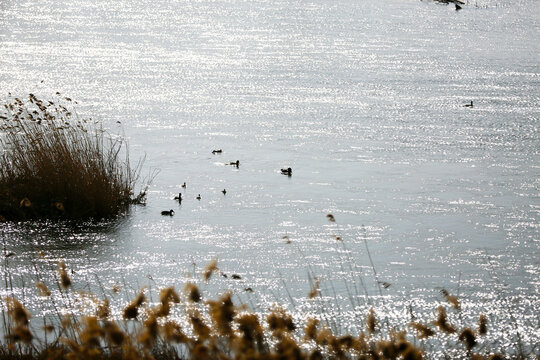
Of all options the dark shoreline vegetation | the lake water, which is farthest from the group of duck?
the dark shoreline vegetation

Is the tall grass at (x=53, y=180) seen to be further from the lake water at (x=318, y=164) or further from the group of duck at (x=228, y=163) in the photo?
the group of duck at (x=228, y=163)

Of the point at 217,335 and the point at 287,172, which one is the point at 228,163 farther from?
the point at 217,335

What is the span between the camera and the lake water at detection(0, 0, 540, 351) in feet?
27.0

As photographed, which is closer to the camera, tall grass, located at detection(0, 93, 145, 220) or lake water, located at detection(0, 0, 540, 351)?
lake water, located at detection(0, 0, 540, 351)

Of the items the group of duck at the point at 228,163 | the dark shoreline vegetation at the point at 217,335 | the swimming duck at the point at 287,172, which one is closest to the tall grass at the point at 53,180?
the group of duck at the point at 228,163

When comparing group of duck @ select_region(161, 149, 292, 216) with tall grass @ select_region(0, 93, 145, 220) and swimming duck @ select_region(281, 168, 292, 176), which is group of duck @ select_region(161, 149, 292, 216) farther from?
tall grass @ select_region(0, 93, 145, 220)

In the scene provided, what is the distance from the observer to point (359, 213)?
1075 cm

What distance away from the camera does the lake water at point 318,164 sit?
8219 millimetres

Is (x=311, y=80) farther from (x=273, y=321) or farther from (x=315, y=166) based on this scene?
(x=273, y=321)

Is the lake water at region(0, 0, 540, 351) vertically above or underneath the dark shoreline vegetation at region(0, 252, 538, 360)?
underneath

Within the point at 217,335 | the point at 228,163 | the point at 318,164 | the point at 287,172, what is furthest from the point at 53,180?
the point at 217,335

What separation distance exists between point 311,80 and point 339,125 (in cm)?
694

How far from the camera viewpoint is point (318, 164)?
13562 mm

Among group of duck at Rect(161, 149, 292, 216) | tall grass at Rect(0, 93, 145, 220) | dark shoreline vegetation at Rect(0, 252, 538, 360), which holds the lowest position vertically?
group of duck at Rect(161, 149, 292, 216)
